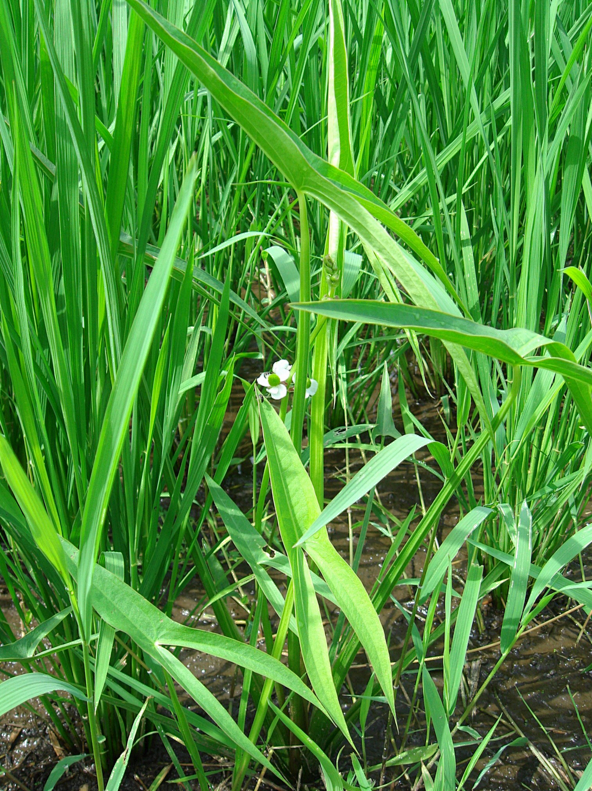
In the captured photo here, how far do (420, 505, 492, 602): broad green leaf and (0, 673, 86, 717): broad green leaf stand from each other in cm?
32

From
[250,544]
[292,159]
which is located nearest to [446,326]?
[292,159]

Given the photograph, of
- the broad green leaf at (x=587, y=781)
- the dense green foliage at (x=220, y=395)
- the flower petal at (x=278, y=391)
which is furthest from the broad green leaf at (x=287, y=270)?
the broad green leaf at (x=587, y=781)

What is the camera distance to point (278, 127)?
36 cm

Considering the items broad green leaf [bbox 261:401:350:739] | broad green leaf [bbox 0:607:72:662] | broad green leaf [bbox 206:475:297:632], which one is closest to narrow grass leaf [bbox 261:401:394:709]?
broad green leaf [bbox 261:401:350:739]

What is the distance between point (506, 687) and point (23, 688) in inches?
25.2

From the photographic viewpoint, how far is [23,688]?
451 mm

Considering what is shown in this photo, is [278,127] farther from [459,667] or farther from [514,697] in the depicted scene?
[514,697]

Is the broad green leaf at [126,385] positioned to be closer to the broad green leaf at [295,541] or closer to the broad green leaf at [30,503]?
the broad green leaf at [30,503]

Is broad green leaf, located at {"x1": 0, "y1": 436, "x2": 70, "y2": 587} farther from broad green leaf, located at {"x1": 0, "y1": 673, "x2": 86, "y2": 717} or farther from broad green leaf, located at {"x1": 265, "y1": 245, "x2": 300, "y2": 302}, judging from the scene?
broad green leaf, located at {"x1": 265, "y1": 245, "x2": 300, "y2": 302}

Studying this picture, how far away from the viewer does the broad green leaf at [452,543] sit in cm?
61

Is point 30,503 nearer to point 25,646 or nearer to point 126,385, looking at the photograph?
point 126,385

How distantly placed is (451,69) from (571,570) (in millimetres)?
809

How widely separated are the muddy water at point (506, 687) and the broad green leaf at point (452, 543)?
0.22m

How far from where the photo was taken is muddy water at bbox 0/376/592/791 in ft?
2.49
